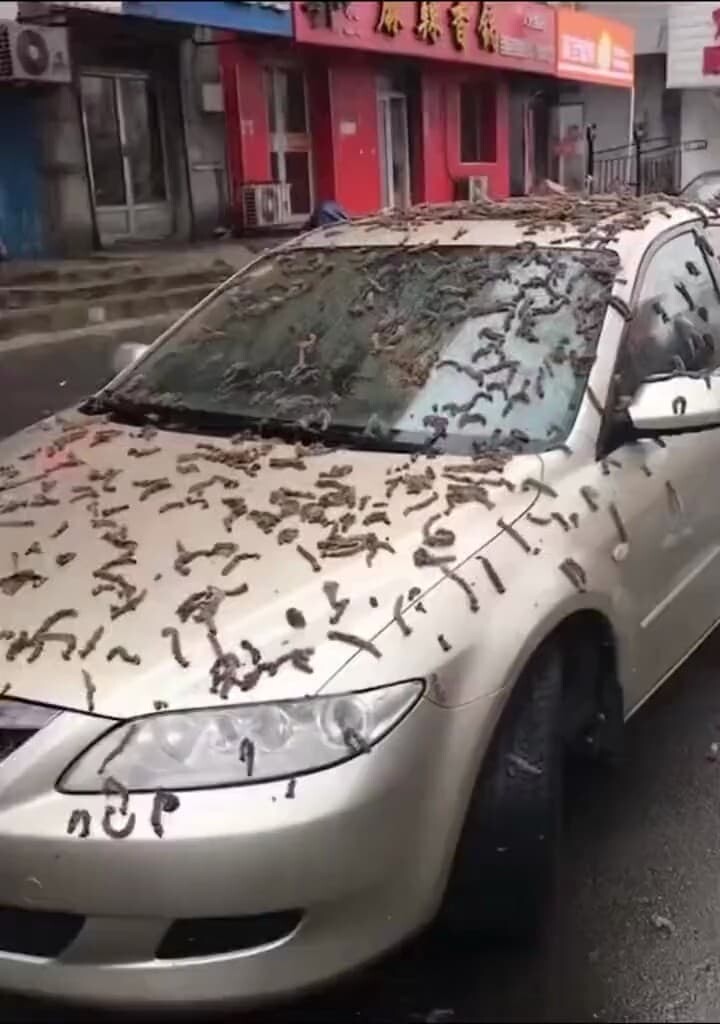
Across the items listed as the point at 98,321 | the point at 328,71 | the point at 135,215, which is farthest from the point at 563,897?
the point at 328,71

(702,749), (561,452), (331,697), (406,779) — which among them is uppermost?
(561,452)

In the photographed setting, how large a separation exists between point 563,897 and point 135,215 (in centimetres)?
1312

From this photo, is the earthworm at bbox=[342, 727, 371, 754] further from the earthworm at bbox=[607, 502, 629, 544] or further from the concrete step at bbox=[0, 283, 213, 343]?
the concrete step at bbox=[0, 283, 213, 343]

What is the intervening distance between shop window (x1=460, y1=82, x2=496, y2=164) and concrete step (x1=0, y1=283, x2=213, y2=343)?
12.7 m

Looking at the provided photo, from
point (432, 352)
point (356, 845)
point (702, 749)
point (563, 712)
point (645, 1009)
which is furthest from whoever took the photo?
point (702, 749)

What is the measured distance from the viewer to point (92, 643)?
2512 mm

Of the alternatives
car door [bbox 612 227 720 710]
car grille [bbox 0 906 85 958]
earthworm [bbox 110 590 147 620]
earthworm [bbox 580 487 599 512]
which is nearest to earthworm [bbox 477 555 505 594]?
earthworm [bbox 580 487 599 512]

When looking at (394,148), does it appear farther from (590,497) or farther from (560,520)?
(560,520)

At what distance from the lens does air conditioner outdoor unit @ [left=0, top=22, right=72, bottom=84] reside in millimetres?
11789

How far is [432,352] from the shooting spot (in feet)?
11.6

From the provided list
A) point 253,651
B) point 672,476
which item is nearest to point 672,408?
point 672,476

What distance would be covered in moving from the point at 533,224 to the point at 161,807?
95.1 inches

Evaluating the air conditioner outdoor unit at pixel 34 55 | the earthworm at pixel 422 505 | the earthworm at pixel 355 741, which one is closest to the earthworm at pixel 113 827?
the earthworm at pixel 355 741

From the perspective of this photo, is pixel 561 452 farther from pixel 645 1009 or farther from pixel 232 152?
pixel 232 152
